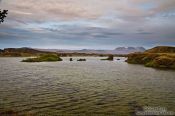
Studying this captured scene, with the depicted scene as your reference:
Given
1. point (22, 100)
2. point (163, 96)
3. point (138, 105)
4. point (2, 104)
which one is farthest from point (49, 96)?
point (163, 96)

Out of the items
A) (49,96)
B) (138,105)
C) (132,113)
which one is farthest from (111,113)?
(49,96)

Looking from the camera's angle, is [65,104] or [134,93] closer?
[65,104]

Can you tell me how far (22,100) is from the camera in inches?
1168

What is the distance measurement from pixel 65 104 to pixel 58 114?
4.46 m

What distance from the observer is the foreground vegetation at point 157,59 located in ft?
326

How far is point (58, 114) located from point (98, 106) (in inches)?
214

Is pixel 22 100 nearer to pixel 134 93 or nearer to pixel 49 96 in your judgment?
pixel 49 96

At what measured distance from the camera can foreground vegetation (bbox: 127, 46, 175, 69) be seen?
99.5 metres

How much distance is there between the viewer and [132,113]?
24203 millimetres

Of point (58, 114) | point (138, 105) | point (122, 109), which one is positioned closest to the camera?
point (58, 114)

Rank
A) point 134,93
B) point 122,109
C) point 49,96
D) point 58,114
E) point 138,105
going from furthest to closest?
point 134,93, point 49,96, point 138,105, point 122,109, point 58,114

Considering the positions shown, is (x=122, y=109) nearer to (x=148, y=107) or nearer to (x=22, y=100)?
(x=148, y=107)

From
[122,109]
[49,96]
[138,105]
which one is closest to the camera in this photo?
[122,109]

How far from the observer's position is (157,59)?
107 metres
